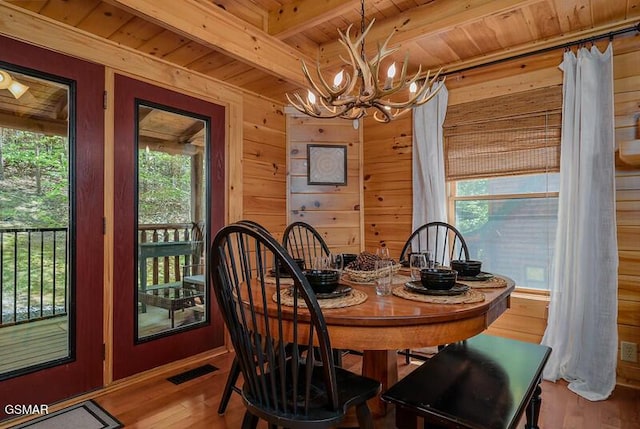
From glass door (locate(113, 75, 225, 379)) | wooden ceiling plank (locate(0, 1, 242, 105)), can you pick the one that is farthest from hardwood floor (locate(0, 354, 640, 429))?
wooden ceiling plank (locate(0, 1, 242, 105))

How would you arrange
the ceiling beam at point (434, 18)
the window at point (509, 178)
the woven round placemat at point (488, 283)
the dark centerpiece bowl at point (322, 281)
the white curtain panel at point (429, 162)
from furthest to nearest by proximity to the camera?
the white curtain panel at point (429, 162)
the window at point (509, 178)
the ceiling beam at point (434, 18)
the woven round placemat at point (488, 283)
the dark centerpiece bowl at point (322, 281)

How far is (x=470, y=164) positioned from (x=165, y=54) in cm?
247

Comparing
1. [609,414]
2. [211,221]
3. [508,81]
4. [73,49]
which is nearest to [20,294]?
[211,221]

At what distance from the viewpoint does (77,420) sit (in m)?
1.97

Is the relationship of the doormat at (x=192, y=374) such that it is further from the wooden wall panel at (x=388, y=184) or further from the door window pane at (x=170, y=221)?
the wooden wall panel at (x=388, y=184)

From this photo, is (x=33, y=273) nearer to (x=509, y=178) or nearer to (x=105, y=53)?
(x=105, y=53)

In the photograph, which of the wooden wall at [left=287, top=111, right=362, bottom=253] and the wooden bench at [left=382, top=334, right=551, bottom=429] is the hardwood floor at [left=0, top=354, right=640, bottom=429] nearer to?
the wooden bench at [left=382, top=334, right=551, bottom=429]

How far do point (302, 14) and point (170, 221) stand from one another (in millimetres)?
1737

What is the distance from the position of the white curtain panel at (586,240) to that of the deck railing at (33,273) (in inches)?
125

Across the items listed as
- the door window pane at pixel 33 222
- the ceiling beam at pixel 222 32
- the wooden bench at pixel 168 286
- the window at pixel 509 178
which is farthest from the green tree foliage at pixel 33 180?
the window at pixel 509 178

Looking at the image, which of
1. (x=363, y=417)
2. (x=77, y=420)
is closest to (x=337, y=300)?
(x=363, y=417)

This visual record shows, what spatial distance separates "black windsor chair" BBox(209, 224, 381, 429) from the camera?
1.12 metres

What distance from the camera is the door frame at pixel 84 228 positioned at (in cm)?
210

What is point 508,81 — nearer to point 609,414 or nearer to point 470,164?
point 470,164
